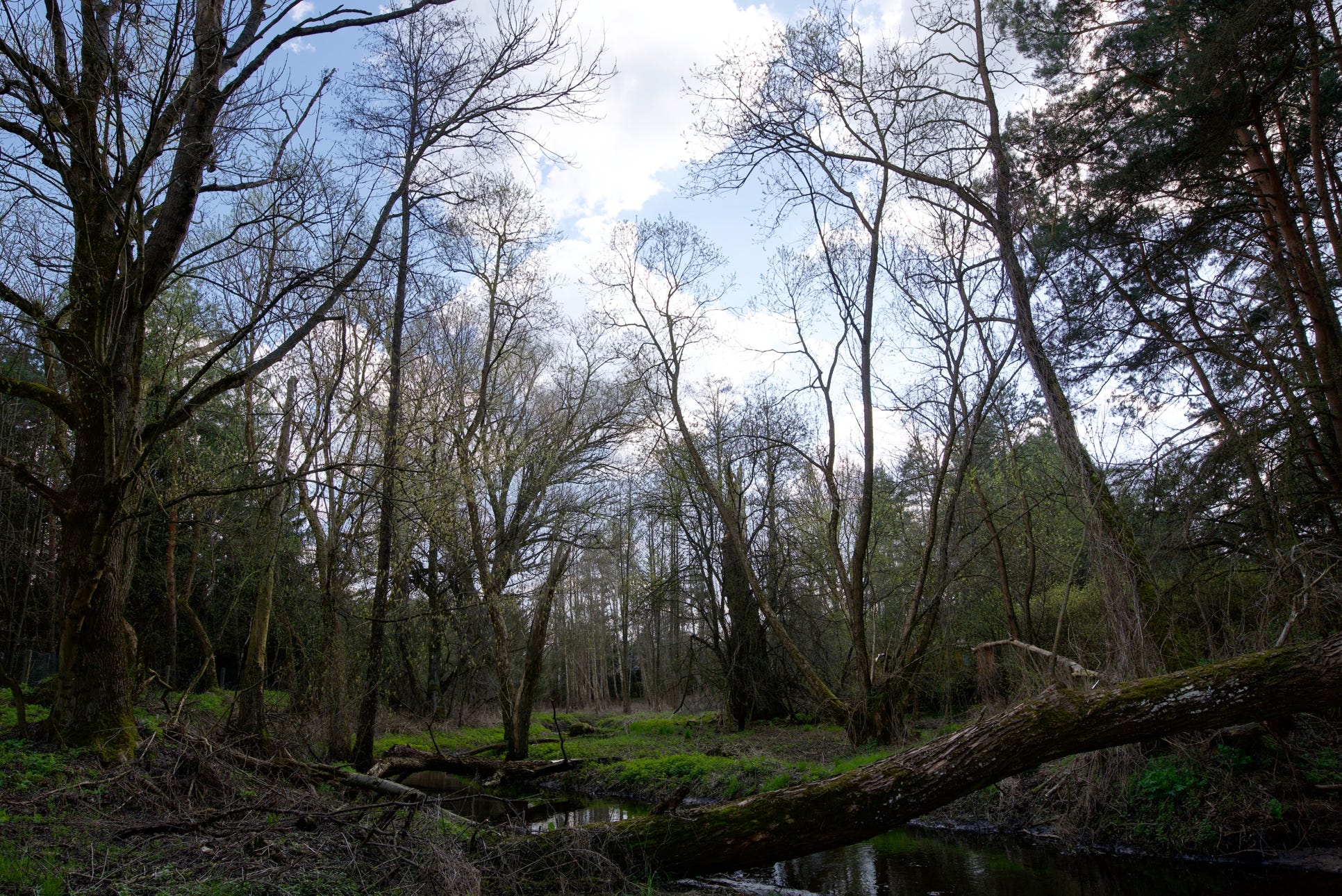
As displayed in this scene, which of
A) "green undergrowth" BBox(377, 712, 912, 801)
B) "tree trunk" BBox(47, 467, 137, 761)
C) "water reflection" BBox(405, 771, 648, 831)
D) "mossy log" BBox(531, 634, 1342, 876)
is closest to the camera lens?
"mossy log" BBox(531, 634, 1342, 876)

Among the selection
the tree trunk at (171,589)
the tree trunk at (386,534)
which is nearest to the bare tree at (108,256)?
the tree trunk at (386,534)

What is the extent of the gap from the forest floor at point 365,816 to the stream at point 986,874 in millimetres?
353

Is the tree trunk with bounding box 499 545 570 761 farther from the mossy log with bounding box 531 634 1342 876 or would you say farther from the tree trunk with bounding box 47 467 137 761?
the mossy log with bounding box 531 634 1342 876

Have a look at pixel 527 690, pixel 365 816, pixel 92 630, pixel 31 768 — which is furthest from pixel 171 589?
pixel 365 816

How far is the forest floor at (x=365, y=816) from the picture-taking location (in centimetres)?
410

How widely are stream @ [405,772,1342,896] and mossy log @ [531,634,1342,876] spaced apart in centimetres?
70

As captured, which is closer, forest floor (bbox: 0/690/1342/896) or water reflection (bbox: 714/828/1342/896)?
forest floor (bbox: 0/690/1342/896)

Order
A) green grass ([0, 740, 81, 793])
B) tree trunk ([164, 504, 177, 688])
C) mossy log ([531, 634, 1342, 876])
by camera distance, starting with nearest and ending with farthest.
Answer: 1. green grass ([0, 740, 81, 793])
2. mossy log ([531, 634, 1342, 876])
3. tree trunk ([164, 504, 177, 688])

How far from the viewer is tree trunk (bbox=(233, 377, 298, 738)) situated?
9461 millimetres

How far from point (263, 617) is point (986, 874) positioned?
381 inches

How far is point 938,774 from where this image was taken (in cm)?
528

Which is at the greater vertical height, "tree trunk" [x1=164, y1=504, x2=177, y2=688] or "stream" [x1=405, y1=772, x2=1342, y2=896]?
"tree trunk" [x1=164, y1=504, x2=177, y2=688]

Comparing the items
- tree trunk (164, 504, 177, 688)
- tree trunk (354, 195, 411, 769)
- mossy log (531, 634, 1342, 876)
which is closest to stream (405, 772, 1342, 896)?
mossy log (531, 634, 1342, 876)

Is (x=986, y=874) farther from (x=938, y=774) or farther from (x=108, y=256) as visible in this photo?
(x=108, y=256)
